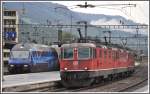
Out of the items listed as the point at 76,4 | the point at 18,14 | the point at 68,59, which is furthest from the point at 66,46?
the point at 18,14

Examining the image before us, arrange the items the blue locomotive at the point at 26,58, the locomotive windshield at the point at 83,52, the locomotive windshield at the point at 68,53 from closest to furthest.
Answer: the locomotive windshield at the point at 83,52 < the locomotive windshield at the point at 68,53 < the blue locomotive at the point at 26,58

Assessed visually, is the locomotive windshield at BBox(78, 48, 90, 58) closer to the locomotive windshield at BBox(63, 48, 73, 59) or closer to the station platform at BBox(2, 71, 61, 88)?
the locomotive windshield at BBox(63, 48, 73, 59)

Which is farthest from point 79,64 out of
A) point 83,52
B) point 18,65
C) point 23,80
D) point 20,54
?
point 20,54

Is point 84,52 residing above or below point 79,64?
above

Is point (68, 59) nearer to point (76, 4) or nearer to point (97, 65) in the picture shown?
point (97, 65)

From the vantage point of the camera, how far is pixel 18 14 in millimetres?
97125

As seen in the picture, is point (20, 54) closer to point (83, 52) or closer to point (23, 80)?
point (23, 80)

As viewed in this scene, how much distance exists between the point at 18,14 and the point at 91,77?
74525 mm

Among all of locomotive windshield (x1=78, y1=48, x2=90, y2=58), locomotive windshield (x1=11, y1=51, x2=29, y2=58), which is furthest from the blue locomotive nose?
locomotive windshield (x1=78, y1=48, x2=90, y2=58)

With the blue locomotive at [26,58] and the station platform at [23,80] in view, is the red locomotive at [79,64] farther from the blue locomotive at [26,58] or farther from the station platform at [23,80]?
the blue locomotive at [26,58]

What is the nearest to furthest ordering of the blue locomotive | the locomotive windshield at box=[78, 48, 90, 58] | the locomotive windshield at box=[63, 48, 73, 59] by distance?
1. the locomotive windshield at box=[78, 48, 90, 58]
2. the locomotive windshield at box=[63, 48, 73, 59]
3. the blue locomotive

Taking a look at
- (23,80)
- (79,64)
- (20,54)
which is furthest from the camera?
(20,54)

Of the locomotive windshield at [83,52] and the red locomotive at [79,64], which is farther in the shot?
the locomotive windshield at [83,52]

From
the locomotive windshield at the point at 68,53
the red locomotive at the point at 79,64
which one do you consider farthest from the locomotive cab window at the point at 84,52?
the locomotive windshield at the point at 68,53
